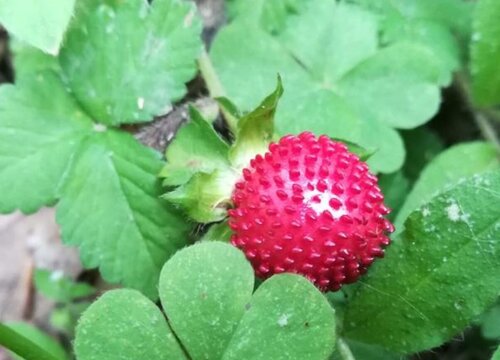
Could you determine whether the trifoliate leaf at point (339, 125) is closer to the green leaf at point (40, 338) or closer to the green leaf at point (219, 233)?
the green leaf at point (219, 233)

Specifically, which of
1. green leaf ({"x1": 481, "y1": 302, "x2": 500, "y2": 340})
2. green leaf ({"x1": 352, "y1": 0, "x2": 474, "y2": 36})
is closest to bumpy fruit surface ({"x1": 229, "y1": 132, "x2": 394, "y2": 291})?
green leaf ({"x1": 481, "y1": 302, "x2": 500, "y2": 340})

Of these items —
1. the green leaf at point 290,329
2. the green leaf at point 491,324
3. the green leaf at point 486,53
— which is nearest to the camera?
the green leaf at point 290,329

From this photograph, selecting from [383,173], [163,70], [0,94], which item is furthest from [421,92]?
[0,94]

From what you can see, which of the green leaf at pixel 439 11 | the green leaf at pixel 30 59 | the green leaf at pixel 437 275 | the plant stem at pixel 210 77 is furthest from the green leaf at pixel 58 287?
the green leaf at pixel 439 11

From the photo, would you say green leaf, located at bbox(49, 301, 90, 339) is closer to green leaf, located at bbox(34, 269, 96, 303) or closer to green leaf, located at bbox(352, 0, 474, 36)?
green leaf, located at bbox(34, 269, 96, 303)

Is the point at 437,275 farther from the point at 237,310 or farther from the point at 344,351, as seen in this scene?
the point at 237,310

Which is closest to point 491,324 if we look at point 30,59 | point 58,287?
point 58,287

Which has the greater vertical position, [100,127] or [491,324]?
[100,127]
